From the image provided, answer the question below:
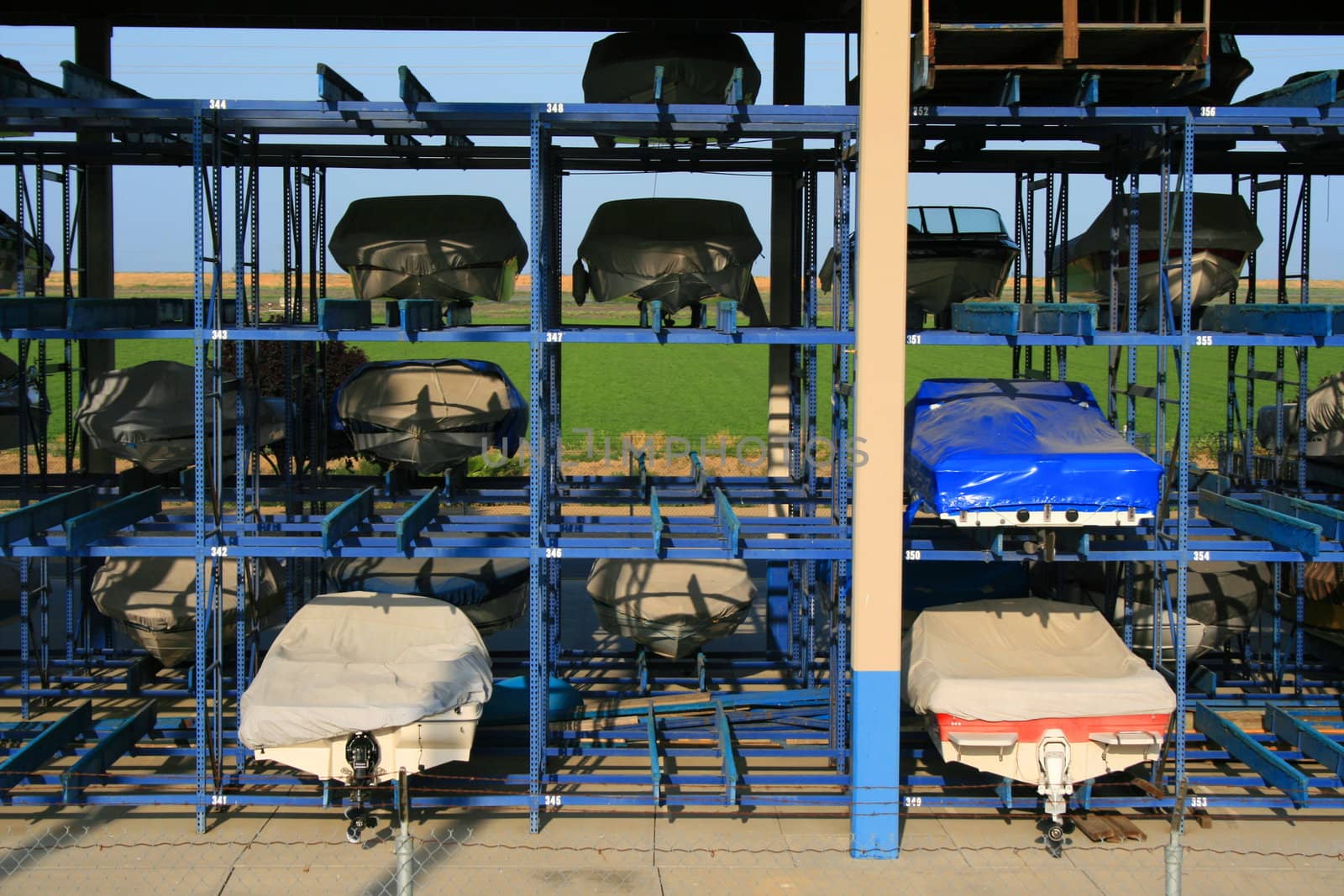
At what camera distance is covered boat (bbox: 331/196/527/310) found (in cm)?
1265

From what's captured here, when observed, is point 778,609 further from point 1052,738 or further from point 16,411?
point 16,411

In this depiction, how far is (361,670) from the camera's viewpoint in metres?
10.1

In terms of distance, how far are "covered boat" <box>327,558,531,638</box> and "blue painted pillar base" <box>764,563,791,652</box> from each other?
3193 millimetres

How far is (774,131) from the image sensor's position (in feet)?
34.9

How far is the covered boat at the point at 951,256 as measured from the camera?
553 inches

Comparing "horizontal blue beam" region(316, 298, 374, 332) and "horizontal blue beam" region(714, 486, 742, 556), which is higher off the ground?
"horizontal blue beam" region(316, 298, 374, 332)

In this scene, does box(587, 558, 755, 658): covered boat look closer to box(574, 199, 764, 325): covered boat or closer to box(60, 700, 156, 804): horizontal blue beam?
box(574, 199, 764, 325): covered boat

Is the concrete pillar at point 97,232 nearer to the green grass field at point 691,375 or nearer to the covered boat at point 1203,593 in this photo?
the covered boat at point 1203,593

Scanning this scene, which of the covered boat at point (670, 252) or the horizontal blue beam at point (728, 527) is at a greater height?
the covered boat at point (670, 252)

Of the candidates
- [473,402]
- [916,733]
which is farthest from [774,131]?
[916,733]

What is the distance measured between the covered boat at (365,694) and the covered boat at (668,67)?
18.6 ft

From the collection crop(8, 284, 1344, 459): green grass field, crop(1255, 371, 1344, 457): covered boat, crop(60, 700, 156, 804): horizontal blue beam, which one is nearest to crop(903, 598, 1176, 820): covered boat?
crop(1255, 371, 1344, 457): covered boat

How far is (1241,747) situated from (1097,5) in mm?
6349

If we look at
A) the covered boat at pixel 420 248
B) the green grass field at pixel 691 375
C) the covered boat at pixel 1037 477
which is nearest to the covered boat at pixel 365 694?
the covered boat at pixel 420 248
